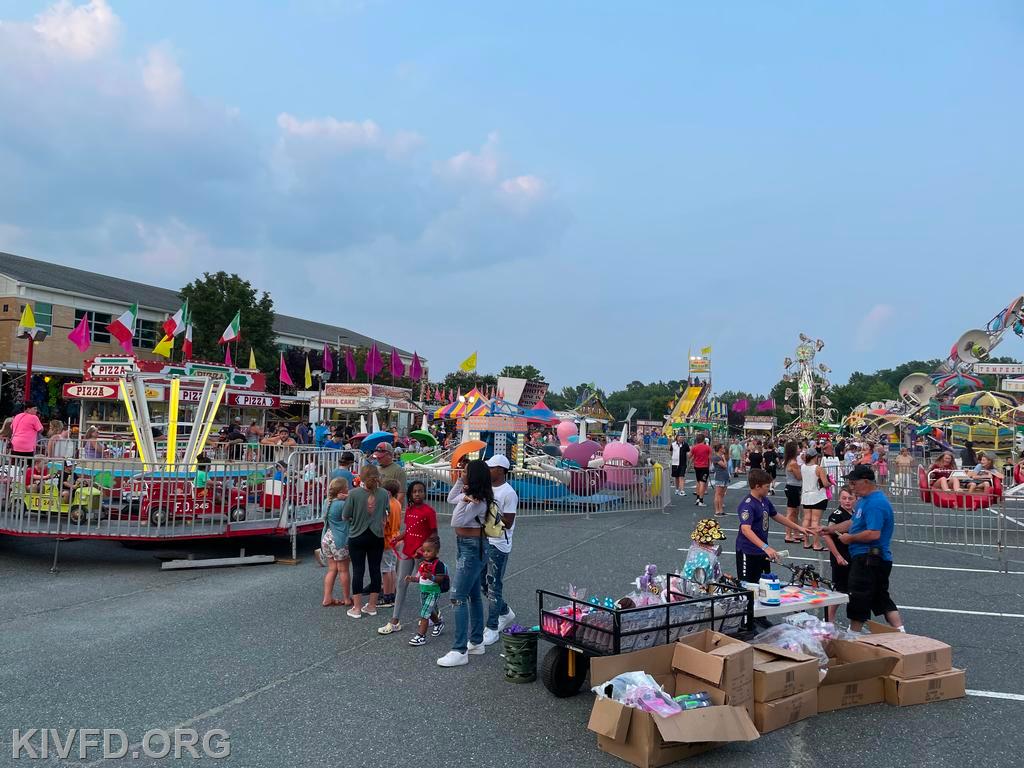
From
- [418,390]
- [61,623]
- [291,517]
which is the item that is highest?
[418,390]

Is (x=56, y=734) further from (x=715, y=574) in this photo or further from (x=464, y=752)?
(x=715, y=574)

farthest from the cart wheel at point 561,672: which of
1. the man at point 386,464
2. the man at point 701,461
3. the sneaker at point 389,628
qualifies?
the man at point 701,461

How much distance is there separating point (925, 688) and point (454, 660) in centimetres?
348

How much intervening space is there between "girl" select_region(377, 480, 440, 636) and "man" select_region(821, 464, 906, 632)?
3686 mm

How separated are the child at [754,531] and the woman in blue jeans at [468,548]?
93.0 inches

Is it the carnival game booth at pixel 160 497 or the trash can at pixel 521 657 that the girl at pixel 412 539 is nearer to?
the trash can at pixel 521 657

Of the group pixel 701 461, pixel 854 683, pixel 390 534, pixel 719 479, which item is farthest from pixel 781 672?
pixel 701 461

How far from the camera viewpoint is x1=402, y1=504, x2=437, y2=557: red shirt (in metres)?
6.72

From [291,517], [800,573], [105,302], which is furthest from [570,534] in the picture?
[105,302]

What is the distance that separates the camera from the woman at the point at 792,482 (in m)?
12.5

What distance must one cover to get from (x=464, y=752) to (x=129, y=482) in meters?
7.36

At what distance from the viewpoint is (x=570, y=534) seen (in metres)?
12.8

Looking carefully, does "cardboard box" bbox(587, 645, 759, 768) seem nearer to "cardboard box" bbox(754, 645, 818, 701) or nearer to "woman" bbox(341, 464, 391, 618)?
"cardboard box" bbox(754, 645, 818, 701)

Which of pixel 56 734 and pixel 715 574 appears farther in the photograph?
pixel 715 574
